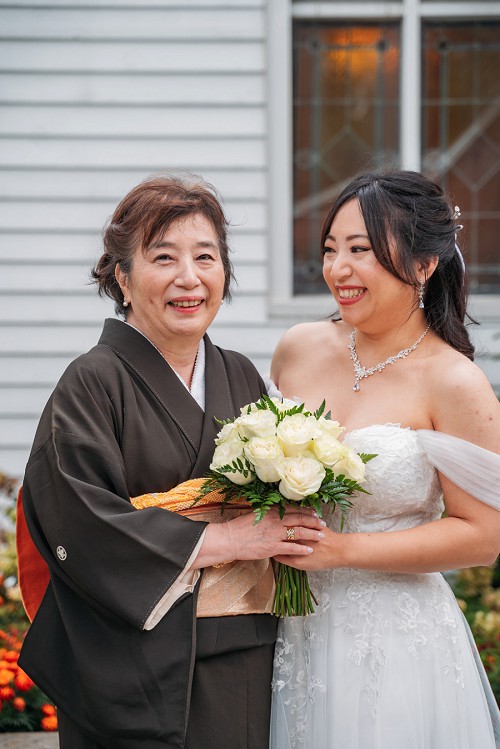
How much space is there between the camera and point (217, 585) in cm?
263

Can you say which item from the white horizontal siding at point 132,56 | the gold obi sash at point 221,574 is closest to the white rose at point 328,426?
the gold obi sash at point 221,574

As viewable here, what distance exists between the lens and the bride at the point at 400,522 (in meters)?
2.73

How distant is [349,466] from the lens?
2502 mm

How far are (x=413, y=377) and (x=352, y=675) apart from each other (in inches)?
34.4

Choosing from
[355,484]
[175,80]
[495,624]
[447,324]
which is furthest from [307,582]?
[175,80]

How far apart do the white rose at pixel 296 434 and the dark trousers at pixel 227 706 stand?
625mm

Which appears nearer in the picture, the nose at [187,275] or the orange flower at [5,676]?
the nose at [187,275]

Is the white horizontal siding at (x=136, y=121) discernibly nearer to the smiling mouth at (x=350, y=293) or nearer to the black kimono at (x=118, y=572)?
the smiling mouth at (x=350, y=293)

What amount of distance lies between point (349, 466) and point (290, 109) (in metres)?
4.07

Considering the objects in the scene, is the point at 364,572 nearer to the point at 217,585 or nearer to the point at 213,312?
the point at 217,585

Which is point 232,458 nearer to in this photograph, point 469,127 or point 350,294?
point 350,294

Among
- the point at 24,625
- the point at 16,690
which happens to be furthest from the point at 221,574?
the point at 24,625

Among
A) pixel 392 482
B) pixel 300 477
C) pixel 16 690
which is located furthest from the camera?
pixel 16 690

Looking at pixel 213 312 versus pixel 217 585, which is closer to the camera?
pixel 217 585
